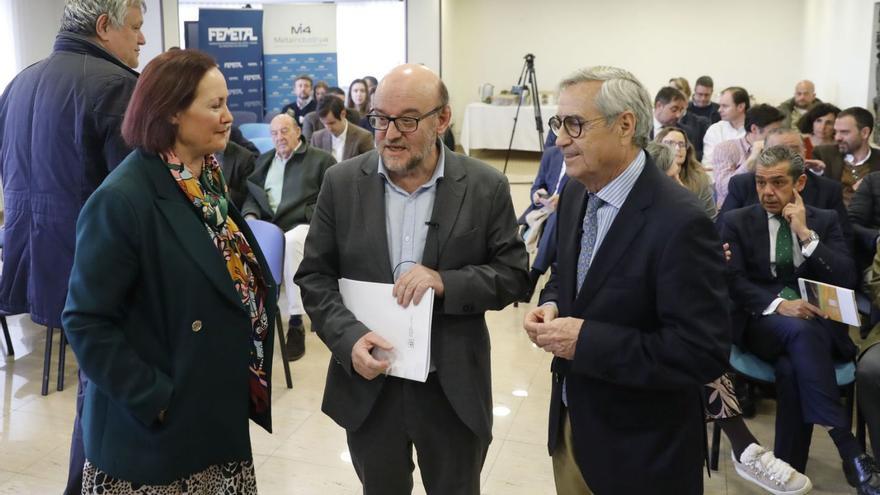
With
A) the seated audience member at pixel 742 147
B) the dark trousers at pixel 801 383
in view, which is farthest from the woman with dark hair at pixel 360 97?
the dark trousers at pixel 801 383

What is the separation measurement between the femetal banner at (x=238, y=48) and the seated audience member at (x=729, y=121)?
604cm

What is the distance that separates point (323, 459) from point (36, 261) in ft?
4.45

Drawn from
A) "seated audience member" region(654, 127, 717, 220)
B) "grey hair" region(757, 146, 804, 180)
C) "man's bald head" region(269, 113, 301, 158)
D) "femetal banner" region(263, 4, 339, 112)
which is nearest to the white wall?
"femetal banner" region(263, 4, 339, 112)

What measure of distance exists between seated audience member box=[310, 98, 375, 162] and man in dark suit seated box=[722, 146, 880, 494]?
3415 mm

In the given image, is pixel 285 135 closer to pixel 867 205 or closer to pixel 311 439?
pixel 311 439

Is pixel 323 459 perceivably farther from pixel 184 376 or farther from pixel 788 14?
pixel 788 14

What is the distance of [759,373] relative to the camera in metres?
3.25

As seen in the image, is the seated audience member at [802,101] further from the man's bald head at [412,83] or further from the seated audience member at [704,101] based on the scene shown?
the man's bald head at [412,83]

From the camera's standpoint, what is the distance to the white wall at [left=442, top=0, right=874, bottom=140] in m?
13.1

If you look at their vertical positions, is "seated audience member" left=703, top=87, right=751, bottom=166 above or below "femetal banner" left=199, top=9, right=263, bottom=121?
below

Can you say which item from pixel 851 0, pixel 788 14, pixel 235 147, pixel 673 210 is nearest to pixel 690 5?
pixel 788 14

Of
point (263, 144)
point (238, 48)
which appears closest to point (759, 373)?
point (263, 144)

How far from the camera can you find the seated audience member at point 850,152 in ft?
Answer: 17.0

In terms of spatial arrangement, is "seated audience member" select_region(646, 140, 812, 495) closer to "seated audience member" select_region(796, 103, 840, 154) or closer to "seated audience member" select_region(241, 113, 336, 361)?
"seated audience member" select_region(241, 113, 336, 361)
